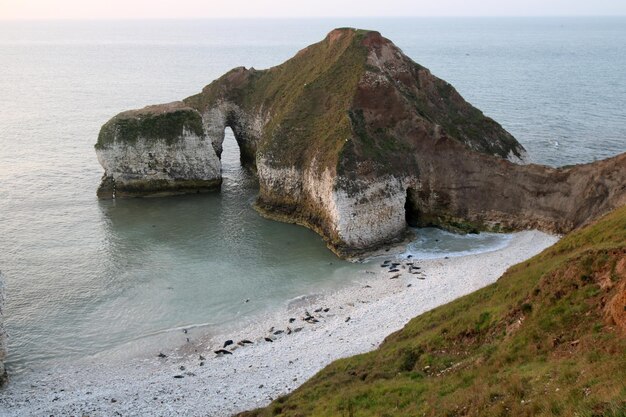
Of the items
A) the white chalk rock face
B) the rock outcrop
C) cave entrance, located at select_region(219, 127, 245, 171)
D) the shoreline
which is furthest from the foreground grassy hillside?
cave entrance, located at select_region(219, 127, 245, 171)

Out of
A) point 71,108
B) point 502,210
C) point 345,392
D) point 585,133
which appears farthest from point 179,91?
point 345,392

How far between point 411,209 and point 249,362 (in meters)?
23.5

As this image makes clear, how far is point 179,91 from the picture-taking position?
409ft

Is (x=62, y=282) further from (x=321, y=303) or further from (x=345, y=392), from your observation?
(x=345, y=392)

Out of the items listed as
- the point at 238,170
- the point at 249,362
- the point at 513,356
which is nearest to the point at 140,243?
the point at 238,170

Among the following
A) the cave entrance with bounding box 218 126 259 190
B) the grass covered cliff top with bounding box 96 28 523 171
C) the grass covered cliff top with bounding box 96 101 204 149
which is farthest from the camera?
the cave entrance with bounding box 218 126 259 190

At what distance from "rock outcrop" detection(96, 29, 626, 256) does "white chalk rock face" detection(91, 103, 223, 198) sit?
0.35 ft

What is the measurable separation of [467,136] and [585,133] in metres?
31.6

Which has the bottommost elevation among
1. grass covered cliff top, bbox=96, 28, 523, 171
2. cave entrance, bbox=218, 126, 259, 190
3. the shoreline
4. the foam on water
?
the shoreline

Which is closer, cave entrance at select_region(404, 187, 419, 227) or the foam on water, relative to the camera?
the foam on water

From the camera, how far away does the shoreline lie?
29.3 metres

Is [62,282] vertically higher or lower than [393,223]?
lower

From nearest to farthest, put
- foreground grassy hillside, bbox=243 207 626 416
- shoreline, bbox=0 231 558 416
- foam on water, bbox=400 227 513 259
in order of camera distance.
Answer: foreground grassy hillside, bbox=243 207 626 416
shoreline, bbox=0 231 558 416
foam on water, bbox=400 227 513 259

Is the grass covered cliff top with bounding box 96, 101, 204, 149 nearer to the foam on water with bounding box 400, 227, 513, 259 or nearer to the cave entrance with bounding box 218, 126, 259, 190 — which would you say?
the cave entrance with bounding box 218, 126, 259, 190
